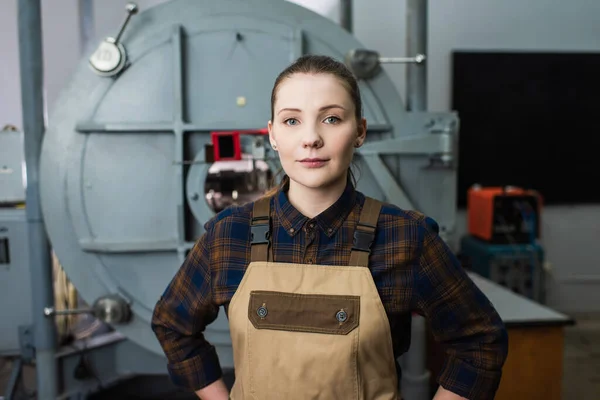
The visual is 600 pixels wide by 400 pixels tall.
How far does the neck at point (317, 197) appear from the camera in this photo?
91cm

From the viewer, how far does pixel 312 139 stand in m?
Answer: 0.83

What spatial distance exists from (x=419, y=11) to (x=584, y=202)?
2495 millimetres

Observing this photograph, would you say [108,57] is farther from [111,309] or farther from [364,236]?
[364,236]

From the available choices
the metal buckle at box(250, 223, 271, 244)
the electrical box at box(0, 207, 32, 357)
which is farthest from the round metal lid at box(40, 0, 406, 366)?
the metal buckle at box(250, 223, 271, 244)

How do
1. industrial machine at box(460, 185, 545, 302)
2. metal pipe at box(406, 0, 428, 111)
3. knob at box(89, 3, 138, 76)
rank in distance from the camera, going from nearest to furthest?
knob at box(89, 3, 138, 76)
metal pipe at box(406, 0, 428, 111)
industrial machine at box(460, 185, 545, 302)

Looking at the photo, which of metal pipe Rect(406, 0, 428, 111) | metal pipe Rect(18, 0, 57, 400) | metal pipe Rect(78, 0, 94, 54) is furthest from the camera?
metal pipe Rect(78, 0, 94, 54)

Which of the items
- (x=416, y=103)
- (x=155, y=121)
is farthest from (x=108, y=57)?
(x=416, y=103)

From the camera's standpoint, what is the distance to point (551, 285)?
362 cm

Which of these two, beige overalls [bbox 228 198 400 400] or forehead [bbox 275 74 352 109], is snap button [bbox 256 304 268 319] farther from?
forehead [bbox 275 74 352 109]

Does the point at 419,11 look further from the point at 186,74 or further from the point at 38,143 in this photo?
the point at 38,143

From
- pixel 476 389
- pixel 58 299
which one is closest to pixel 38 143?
pixel 58 299

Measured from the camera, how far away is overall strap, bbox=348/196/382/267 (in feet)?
2.78

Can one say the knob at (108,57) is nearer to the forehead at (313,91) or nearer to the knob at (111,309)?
the knob at (111,309)

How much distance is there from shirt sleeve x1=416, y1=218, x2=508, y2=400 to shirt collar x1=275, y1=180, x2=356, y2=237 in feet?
0.48
